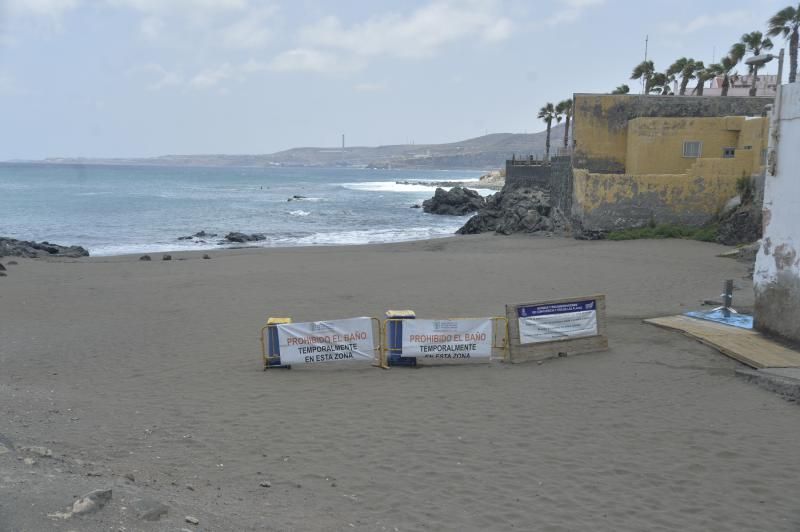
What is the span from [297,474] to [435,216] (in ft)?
181

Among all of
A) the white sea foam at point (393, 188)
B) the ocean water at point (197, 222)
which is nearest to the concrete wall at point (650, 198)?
the ocean water at point (197, 222)

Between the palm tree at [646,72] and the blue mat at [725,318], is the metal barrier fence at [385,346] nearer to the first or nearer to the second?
the blue mat at [725,318]

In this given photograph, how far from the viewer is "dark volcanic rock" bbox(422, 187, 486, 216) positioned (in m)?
63.3

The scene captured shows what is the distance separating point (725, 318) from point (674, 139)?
65.3 ft

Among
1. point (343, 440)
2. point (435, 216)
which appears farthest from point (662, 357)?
point (435, 216)

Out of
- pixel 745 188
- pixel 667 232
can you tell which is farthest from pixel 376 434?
pixel 745 188

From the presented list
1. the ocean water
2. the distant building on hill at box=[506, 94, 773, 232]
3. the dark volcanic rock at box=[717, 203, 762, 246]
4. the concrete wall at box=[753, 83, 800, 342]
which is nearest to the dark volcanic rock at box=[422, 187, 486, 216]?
the ocean water

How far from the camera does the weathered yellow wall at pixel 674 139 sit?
31.3 metres

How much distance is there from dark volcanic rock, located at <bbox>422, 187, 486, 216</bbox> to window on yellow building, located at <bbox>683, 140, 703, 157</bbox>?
1242 inches

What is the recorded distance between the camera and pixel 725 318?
563 inches

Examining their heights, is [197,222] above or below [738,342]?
below

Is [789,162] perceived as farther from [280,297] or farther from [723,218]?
[723,218]

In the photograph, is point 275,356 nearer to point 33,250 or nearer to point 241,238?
point 33,250

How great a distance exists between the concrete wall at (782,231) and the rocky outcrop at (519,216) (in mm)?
21506
